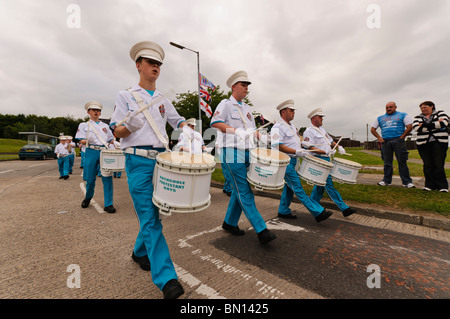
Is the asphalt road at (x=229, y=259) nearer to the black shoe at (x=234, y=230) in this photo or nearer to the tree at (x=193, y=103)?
the black shoe at (x=234, y=230)

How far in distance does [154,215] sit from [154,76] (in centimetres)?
146

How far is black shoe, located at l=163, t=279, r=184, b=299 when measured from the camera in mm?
1825

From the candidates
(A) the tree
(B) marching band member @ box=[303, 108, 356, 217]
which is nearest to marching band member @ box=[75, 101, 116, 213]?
(B) marching band member @ box=[303, 108, 356, 217]

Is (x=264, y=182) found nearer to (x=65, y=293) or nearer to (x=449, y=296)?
(x=449, y=296)

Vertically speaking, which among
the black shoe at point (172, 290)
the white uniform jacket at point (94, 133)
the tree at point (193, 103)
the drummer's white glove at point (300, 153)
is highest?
the tree at point (193, 103)

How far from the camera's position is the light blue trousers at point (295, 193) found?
12.5ft

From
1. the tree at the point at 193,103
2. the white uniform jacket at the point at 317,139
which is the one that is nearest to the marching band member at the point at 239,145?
the white uniform jacket at the point at 317,139

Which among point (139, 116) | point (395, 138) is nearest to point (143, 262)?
point (139, 116)

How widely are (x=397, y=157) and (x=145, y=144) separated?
715 cm

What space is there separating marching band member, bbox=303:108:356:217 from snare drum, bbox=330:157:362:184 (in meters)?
0.15

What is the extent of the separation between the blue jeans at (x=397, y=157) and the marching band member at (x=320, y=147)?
9.40 feet

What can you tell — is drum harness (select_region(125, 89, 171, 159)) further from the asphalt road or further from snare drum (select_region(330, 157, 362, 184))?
snare drum (select_region(330, 157, 362, 184))

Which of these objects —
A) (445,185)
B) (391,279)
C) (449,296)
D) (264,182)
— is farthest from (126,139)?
(445,185)

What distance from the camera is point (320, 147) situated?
462cm
